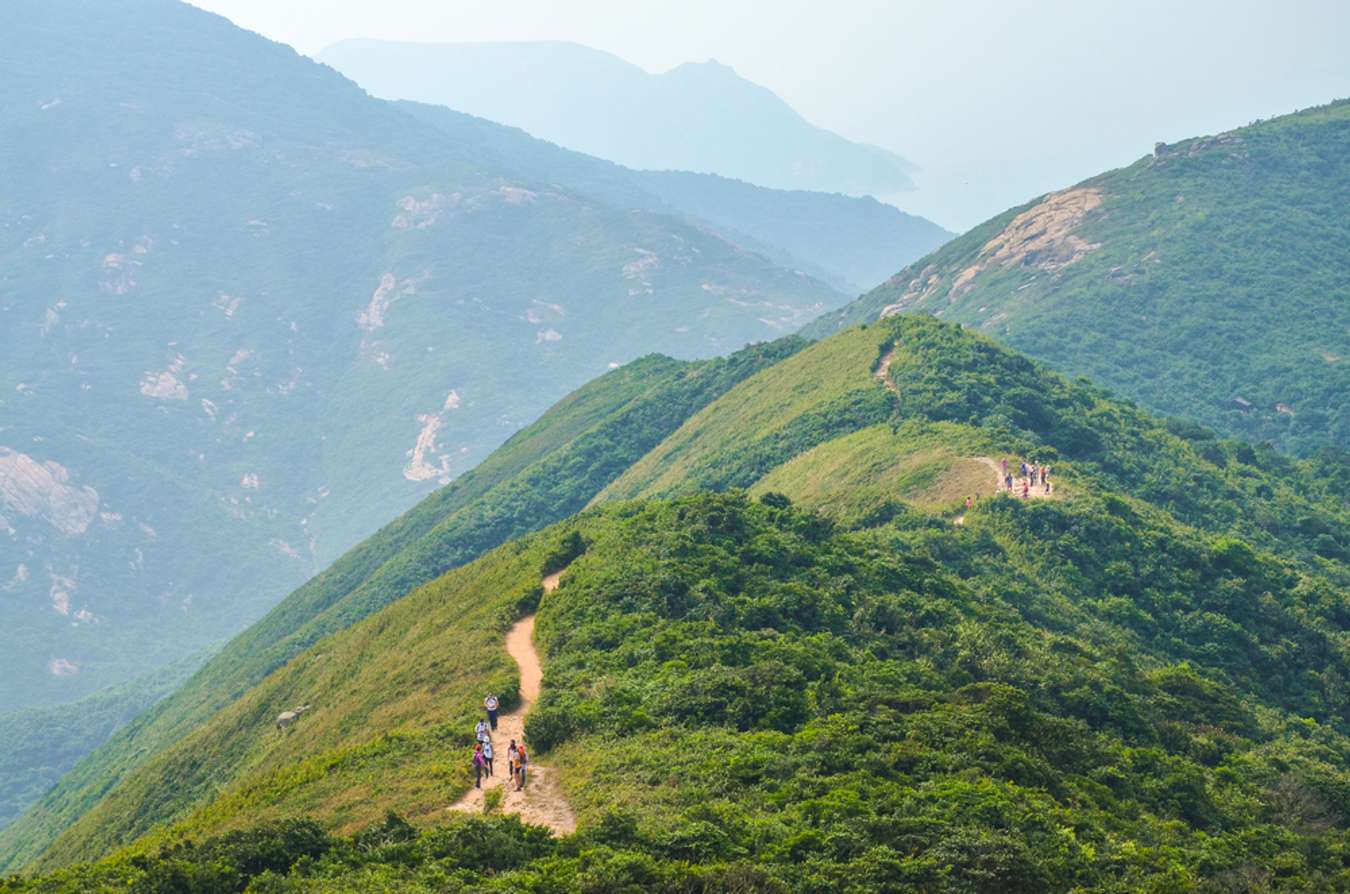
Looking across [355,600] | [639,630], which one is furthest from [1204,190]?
[639,630]

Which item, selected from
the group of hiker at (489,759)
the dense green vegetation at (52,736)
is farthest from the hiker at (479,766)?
the dense green vegetation at (52,736)

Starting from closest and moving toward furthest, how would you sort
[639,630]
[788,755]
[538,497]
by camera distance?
[788,755]
[639,630]
[538,497]

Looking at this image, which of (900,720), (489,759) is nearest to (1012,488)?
(900,720)

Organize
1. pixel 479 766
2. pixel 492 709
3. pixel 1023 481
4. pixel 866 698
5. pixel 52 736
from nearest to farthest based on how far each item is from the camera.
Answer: pixel 479 766 < pixel 492 709 < pixel 866 698 < pixel 1023 481 < pixel 52 736

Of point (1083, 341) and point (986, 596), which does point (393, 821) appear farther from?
point (1083, 341)

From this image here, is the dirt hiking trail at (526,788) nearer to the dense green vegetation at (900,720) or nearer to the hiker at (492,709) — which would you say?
the hiker at (492,709)

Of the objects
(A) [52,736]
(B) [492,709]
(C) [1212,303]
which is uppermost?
(C) [1212,303]

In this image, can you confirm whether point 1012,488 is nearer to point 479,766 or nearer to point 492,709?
point 492,709
